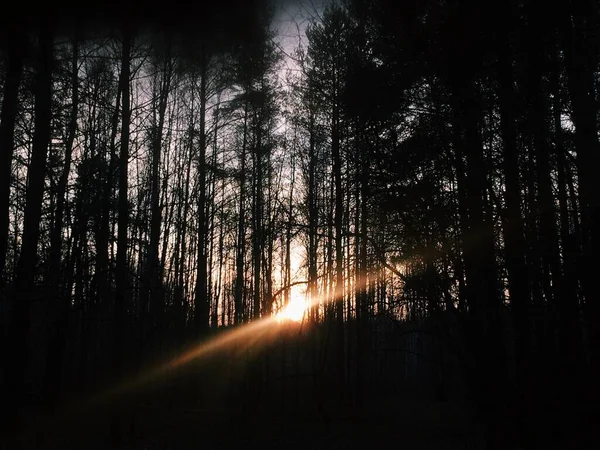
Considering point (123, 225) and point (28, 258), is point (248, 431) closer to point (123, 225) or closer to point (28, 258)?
point (123, 225)

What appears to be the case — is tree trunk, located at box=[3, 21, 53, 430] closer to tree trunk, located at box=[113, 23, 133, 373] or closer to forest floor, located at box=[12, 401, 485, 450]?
tree trunk, located at box=[113, 23, 133, 373]

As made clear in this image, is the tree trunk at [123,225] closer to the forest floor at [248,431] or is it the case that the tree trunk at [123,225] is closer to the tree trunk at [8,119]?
the forest floor at [248,431]

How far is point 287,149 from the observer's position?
1991 centimetres

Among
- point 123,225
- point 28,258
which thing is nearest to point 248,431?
point 123,225

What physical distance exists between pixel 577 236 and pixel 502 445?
2031mm

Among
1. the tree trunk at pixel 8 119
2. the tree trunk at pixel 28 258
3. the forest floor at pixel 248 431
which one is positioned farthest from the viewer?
→ the forest floor at pixel 248 431

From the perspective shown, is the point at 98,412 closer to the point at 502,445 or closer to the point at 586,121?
the point at 502,445

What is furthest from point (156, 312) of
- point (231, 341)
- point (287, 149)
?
point (287, 149)

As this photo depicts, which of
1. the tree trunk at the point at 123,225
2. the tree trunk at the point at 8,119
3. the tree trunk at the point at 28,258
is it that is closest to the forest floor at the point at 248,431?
the tree trunk at the point at 123,225

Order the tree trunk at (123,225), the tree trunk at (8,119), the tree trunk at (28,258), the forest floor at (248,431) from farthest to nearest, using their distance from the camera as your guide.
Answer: the forest floor at (248,431) < the tree trunk at (123,225) < the tree trunk at (8,119) < the tree trunk at (28,258)

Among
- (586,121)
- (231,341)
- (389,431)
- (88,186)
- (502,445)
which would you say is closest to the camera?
(502,445)

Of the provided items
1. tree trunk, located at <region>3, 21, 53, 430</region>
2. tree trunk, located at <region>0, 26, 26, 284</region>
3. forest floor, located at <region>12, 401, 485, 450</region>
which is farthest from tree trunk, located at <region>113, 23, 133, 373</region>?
tree trunk, located at <region>0, 26, 26, 284</region>

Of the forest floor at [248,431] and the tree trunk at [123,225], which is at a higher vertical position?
the tree trunk at [123,225]

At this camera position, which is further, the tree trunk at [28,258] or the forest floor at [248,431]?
the forest floor at [248,431]
